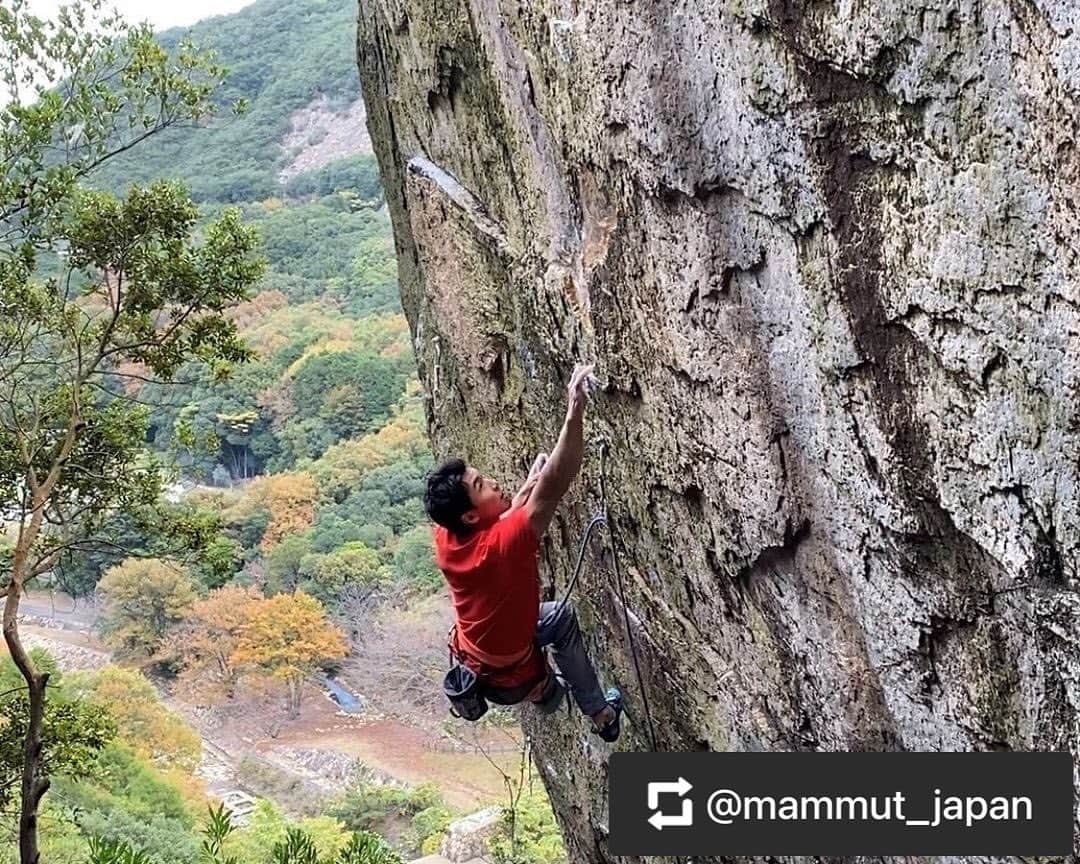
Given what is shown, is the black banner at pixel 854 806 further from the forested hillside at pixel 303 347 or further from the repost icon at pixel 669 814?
the forested hillside at pixel 303 347

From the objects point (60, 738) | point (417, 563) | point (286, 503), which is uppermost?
point (60, 738)

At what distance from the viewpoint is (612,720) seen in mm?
4773

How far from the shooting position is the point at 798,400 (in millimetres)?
3541

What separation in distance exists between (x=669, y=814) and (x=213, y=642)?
2843 cm

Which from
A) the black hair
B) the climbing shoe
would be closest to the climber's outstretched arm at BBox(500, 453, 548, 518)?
the black hair

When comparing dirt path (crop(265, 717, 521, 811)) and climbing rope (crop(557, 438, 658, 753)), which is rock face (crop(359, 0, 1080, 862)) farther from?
dirt path (crop(265, 717, 521, 811))

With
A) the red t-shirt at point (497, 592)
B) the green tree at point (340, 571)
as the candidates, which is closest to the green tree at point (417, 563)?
the green tree at point (340, 571)

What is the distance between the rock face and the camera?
2.91 m

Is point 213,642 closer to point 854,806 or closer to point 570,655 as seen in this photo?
point 570,655

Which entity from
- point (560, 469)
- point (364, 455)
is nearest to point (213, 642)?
point (364, 455)

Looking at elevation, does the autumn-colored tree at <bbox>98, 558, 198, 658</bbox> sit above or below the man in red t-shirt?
below

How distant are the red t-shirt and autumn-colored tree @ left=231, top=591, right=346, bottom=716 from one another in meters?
25.9

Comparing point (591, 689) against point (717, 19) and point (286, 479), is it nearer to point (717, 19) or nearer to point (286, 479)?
point (717, 19)

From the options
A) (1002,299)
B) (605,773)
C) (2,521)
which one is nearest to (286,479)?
(2,521)
